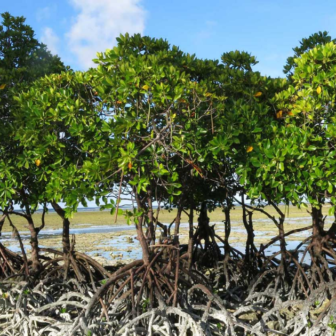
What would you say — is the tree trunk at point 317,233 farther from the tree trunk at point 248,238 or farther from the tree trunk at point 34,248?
the tree trunk at point 34,248

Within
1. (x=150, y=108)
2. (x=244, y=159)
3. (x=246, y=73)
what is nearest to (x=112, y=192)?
(x=150, y=108)

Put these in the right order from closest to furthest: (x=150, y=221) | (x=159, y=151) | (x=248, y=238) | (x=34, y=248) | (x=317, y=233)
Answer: (x=159, y=151)
(x=150, y=221)
(x=317, y=233)
(x=34, y=248)
(x=248, y=238)

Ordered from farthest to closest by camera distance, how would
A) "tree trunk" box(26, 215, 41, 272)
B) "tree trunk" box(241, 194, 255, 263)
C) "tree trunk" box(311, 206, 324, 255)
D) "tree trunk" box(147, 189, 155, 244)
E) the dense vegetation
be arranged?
"tree trunk" box(241, 194, 255, 263) < "tree trunk" box(26, 215, 41, 272) < "tree trunk" box(311, 206, 324, 255) < "tree trunk" box(147, 189, 155, 244) < the dense vegetation

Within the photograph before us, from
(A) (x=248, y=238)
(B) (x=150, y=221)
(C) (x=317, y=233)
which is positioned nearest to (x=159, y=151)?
(B) (x=150, y=221)

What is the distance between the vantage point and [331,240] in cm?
925

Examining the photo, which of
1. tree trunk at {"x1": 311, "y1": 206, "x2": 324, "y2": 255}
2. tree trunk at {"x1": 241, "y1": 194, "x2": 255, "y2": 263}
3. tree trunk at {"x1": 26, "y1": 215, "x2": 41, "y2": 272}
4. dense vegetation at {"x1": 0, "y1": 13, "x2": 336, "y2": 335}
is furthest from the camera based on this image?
tree trunk at {"x1": 241, "y1": 194, "x2": 255, "y2": 263}

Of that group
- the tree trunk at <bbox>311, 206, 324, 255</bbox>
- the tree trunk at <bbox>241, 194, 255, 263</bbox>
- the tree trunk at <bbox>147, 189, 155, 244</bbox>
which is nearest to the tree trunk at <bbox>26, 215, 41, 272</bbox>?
the tree trunk at <bbox>147, 189, 155, 244</bbox>

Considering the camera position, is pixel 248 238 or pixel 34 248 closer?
pixel 34 248

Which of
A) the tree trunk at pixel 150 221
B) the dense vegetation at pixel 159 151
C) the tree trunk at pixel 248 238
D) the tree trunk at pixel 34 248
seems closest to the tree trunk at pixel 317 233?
the dense vegetation at pixel 159 151

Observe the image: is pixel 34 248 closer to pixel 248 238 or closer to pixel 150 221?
pixel 150 221

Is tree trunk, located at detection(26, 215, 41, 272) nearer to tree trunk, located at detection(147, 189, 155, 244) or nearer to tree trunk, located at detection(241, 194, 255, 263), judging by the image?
tree trunk, located at detection(147, 189, 155, 244)

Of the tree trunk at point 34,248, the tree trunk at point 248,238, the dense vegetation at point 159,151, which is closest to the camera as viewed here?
the dense vegetation at point 159,151

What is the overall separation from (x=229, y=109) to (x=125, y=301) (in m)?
3.25

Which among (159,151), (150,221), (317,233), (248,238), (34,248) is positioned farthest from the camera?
(248,238)
